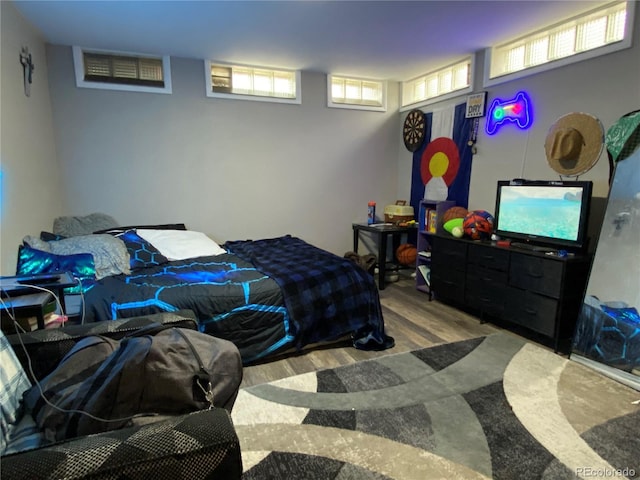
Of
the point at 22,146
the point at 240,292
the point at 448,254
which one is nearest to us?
the point at 240,292

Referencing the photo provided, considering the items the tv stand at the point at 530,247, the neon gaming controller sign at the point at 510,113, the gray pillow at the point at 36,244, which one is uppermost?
the neon gaming controller sign at the point at 510,113

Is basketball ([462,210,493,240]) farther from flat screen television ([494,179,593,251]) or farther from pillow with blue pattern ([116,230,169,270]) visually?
pillow with blue pattern ([116,230,169,270])

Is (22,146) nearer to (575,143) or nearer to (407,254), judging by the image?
(407,254)

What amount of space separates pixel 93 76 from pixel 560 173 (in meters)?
4.17

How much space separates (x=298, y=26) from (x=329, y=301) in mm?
2155

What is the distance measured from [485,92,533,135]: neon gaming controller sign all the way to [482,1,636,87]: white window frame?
6.8 inches

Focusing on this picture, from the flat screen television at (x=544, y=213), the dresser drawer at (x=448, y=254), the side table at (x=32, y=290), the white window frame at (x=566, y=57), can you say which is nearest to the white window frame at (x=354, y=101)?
the white window frame at (x=566, y=57)

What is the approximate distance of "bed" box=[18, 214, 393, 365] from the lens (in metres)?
2.32

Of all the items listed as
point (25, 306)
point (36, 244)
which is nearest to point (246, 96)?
point (36, 244)

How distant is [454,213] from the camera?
374 centimetres

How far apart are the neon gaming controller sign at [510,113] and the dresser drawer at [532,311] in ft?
4.84

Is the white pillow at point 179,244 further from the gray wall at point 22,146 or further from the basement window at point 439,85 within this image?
the basement window at point 439,85

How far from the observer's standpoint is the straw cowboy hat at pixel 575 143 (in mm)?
2707

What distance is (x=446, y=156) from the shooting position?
4.11 m
